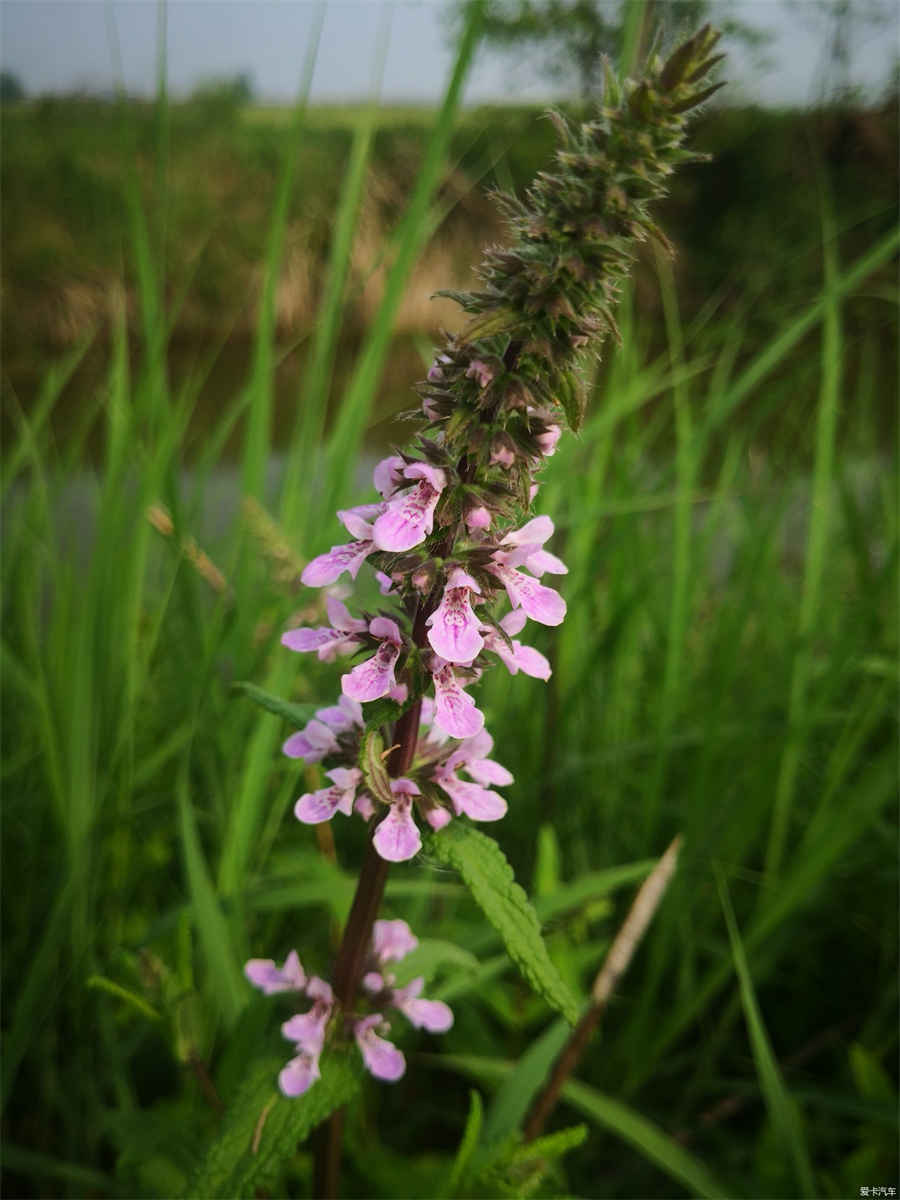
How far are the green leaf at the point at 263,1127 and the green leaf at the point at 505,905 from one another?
25 cm

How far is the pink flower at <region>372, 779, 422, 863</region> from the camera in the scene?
69cm

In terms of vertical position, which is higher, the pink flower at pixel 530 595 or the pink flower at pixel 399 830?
the pink flower at pixel 530 595

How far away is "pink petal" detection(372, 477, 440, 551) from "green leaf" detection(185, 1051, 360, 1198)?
19.9 inches

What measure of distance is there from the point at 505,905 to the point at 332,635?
26 cm

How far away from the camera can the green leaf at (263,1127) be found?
0.77m

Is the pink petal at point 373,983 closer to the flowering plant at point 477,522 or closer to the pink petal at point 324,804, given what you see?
the flowering plant at point 477,522

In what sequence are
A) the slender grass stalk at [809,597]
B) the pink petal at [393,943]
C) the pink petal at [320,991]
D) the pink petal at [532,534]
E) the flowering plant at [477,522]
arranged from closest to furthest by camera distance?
the flowering plant at [477,522], the pink petal at [532,534], the pink petal at [320,991], the pink petal at [393,943], the slender grass stalk at [809,597]

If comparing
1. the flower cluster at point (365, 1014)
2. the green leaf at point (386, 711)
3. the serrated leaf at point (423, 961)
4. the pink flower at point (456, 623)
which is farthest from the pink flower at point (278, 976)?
the pink flower at point (456, 623)

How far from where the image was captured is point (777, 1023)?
1624mm

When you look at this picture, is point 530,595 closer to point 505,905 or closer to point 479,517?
point 479,517

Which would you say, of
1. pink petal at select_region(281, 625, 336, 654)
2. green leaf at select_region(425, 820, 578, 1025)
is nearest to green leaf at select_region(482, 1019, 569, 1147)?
green leaf at select_region(425, 820, 578, 1025)

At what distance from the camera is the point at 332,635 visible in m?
0.75

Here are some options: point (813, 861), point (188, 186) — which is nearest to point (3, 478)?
point (813, 861)

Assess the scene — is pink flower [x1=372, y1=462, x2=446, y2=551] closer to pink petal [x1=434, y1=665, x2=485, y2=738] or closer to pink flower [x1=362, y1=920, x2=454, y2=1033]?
pink petal [x1=434, y1=665, x2=485, y2=738]
